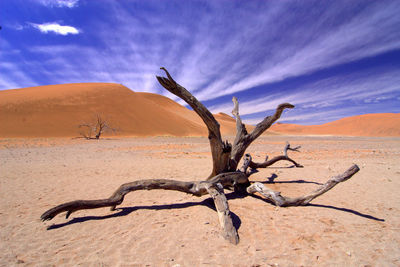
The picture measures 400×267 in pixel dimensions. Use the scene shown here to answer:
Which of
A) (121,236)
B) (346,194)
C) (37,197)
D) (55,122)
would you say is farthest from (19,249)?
(55,122)

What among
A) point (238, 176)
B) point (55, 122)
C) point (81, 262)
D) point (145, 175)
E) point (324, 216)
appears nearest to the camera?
point (81, 262)

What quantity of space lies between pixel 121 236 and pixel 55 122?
123 ft

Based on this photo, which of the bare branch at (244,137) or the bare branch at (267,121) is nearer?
the bare branch at (244,137)

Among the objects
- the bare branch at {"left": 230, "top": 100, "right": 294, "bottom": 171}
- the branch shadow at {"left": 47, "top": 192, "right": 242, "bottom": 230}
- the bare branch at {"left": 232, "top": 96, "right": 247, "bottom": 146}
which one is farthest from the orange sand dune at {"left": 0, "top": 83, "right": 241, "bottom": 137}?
the bare branch at {"left": 230, "top": 100, "right": 294, "bottom": 171}

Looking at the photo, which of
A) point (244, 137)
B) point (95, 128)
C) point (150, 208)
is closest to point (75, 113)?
point (95, 128)

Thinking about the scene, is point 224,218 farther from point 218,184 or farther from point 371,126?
point 371,126

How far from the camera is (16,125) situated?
28.7m

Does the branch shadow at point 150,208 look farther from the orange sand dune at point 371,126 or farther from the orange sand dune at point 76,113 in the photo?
the orange sand dune at point 371,126

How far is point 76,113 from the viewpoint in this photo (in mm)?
34781

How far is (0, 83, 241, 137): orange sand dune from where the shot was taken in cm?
2961

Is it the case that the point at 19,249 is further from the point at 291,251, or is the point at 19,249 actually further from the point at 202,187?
the point at 291,251

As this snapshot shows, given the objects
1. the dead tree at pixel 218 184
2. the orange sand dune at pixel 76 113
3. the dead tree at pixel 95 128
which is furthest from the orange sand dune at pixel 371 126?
the dead tree at pixel 95 128

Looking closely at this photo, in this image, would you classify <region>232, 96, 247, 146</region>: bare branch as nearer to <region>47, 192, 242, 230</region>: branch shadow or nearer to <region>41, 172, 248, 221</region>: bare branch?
<region>41, 172, 248, 221</region>: bare branch

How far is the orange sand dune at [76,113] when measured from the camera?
97.1 ft
